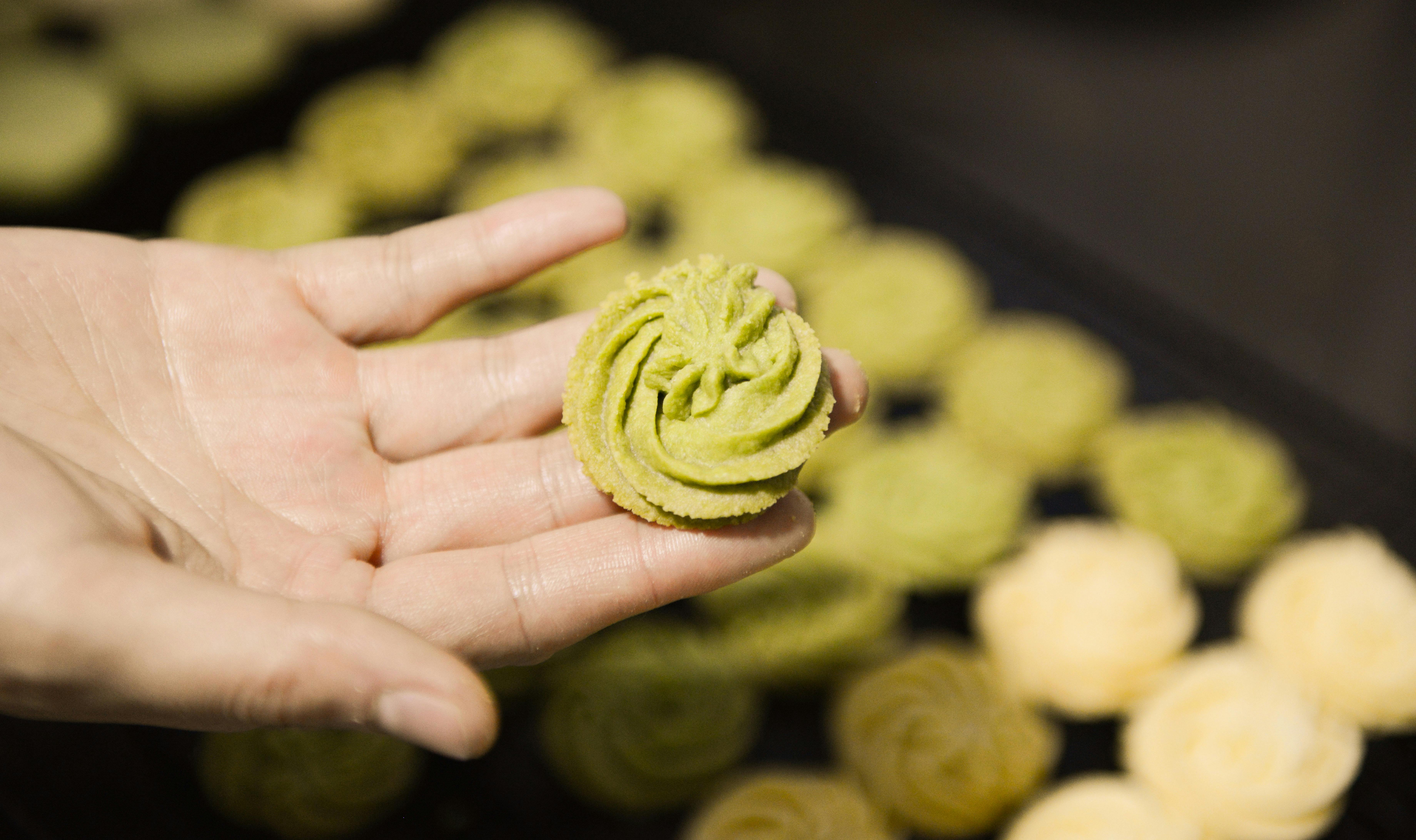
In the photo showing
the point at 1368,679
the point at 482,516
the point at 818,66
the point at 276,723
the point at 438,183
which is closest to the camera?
the point at 276,723

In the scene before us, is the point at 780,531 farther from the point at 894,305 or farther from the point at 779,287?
the point at 894,305

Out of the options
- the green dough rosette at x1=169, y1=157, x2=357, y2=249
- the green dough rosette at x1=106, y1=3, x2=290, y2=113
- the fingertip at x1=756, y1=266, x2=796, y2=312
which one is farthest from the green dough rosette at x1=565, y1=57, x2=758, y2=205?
the fingertip at x1=756, y1=266, x2=796, y2=312

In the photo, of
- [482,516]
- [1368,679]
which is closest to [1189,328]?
[1368,679]

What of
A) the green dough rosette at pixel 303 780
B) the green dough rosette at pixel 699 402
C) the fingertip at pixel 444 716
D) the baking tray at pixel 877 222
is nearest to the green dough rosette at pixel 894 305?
the baking tray at pixel 877 222

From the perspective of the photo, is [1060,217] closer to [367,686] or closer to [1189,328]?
[1189,328]

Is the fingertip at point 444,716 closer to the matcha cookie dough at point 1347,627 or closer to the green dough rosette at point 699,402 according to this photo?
the green dough rosette at point 699,402

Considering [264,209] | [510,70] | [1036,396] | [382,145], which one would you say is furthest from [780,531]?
[510,70]

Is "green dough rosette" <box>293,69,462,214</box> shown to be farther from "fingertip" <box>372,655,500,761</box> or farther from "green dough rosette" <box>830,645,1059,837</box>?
"fingertip" <box>372,655,500,761</box>

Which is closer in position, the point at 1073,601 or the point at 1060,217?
the point at 1073,601
